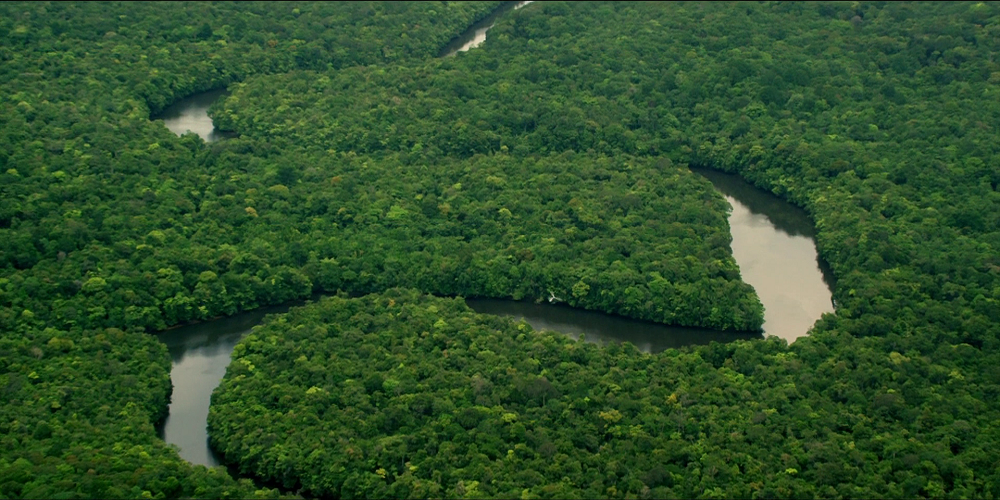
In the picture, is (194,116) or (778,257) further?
(194,116)

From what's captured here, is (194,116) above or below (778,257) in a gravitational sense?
above

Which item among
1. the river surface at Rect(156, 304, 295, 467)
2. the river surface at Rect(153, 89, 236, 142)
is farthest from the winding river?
the river surface at Rect(153, 89, 236, 142)

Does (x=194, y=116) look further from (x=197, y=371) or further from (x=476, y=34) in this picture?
(x=197, y=371)

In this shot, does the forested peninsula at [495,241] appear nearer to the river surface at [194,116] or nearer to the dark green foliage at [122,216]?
the dark green foliage at [122,216]

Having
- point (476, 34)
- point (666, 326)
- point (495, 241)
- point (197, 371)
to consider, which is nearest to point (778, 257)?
point (666, 326)

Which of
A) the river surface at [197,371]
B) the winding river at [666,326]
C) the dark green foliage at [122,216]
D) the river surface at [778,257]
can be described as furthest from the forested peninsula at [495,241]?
the river surface at [778,257]

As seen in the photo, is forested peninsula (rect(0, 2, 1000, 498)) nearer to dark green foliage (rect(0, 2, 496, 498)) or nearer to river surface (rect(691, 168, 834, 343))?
dark green foliage (rect(0, 2, 496, 498))

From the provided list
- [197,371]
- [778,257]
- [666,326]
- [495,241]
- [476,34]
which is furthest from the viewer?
[476,34]
